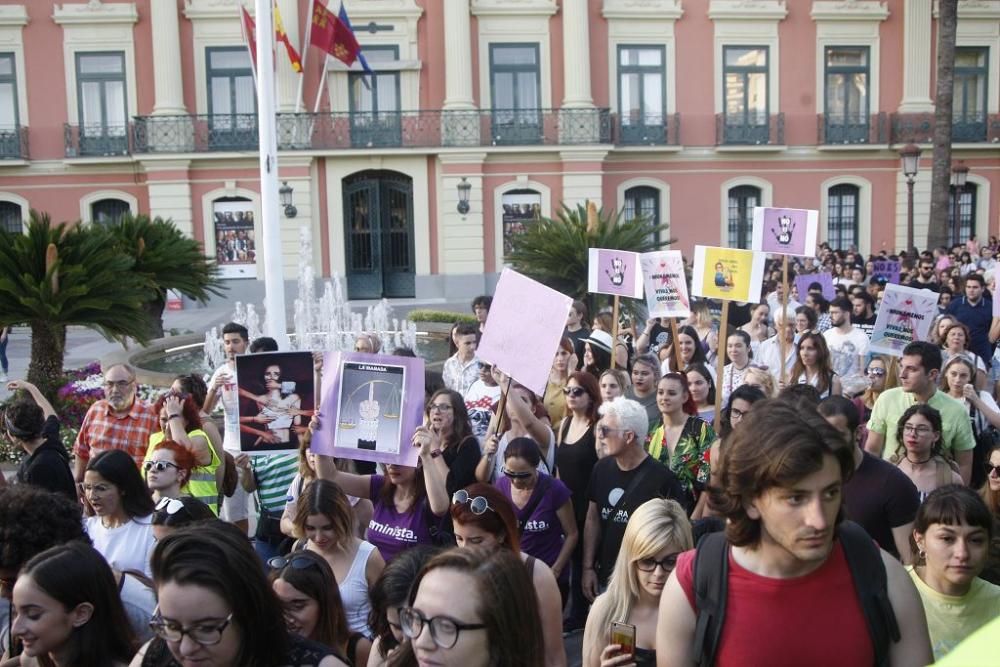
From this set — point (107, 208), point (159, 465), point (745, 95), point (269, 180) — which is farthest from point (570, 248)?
point (107, 208)

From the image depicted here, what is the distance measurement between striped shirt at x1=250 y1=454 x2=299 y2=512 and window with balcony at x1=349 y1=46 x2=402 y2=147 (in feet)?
71.4

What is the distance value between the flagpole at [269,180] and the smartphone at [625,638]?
8.75 m

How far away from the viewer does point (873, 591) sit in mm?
2387

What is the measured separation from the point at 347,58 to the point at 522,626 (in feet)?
76.9

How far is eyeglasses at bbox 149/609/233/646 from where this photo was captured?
2510 millimetres

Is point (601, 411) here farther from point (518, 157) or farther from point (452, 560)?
point (518, 157)

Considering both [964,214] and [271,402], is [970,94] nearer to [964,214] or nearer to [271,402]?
[964,214]

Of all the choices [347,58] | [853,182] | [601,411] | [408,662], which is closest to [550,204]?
[347,58]

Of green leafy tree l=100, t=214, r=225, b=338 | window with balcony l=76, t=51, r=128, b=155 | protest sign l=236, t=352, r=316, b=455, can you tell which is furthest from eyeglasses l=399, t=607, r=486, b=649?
window with balcony l=76, t=51, r=128, b=155

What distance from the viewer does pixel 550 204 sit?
89.6 ft

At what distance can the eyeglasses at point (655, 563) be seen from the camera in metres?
3.51

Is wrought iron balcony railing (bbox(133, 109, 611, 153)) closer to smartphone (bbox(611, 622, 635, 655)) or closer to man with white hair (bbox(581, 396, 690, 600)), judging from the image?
man with white hair (bbox(581, 396, 690, 600))

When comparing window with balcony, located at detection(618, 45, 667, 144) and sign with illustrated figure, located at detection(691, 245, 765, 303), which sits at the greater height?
window with balcony, located at detection(618, 45, 667, 144)

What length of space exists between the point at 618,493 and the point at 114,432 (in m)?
3.46
